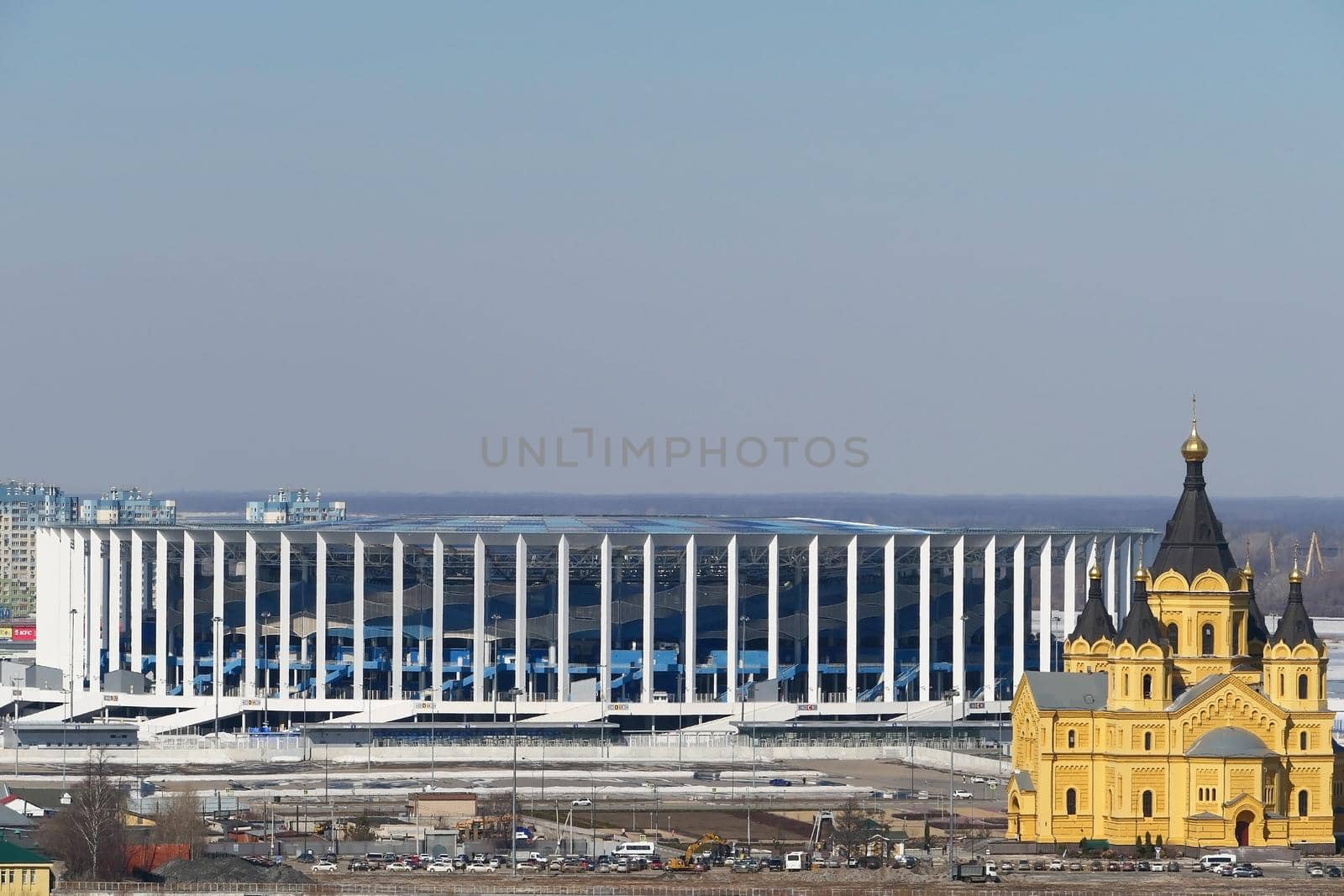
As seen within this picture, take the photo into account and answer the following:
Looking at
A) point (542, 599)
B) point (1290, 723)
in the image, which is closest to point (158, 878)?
point (1290, 723)

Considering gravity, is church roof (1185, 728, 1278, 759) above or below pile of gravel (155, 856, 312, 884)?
above

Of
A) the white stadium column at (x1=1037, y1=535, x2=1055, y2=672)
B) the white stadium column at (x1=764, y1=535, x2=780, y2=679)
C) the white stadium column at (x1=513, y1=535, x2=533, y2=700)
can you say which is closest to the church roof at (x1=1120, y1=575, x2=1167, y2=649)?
the white stadium column at (x1=764, y1=535, x2=780, y2=679)

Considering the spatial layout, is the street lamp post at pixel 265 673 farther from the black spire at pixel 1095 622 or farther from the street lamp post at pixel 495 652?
the black spire at pixel 1095 622

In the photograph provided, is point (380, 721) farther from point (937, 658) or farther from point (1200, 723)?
A: point (1200, 723)

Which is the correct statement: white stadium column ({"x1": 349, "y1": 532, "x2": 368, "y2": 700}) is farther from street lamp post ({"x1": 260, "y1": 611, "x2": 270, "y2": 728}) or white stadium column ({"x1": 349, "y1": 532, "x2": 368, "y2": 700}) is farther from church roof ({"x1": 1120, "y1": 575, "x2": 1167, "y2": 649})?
church roof ({"x1": 1120, "y1": 575, "x2": 1167, "y2": 649})

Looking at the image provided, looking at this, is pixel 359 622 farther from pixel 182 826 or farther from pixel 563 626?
pixel 182 826

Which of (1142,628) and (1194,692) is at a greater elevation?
(1142,628)

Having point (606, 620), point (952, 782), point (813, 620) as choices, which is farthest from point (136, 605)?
point (952, 782)
